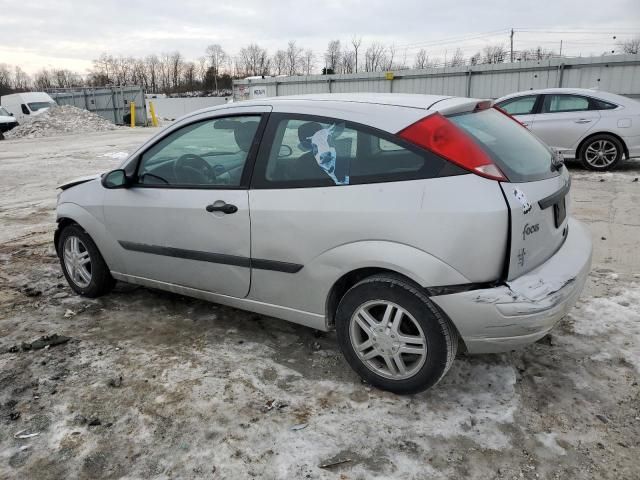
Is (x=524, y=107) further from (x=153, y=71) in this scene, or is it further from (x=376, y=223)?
(x=153, y=71)

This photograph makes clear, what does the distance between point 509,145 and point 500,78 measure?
17164 mm

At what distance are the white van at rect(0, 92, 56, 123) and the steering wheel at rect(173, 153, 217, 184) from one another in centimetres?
3005

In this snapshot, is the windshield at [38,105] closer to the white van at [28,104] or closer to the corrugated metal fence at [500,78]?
the white van at [28,104]

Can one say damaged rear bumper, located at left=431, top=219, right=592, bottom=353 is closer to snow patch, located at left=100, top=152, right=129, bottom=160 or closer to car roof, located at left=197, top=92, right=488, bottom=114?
car roof, located at left=197, top=92, right=488, bottom=114

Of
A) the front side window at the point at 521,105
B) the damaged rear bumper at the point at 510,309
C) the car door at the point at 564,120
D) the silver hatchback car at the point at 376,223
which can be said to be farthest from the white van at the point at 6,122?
the damaged rear bumper at the point at 510,309

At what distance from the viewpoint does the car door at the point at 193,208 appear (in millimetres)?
3117

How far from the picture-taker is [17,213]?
766 centimetres

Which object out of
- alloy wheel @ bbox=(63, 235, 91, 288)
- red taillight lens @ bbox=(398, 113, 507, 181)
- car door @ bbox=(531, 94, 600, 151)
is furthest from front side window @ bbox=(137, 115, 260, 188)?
car door @ bbox=(531, 94, 600, 151)

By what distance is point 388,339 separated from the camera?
270 centimetres

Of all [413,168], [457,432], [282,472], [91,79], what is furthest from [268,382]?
[91,79]

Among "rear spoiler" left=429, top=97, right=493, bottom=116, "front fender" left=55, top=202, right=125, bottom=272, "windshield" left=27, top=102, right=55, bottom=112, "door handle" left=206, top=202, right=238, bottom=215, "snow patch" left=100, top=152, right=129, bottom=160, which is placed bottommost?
"snow patch" left=100, top=152, right=129, bottom=160

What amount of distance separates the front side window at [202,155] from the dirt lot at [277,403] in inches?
42.4

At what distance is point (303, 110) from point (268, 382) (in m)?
1.61

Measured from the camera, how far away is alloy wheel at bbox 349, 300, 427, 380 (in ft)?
8.66
